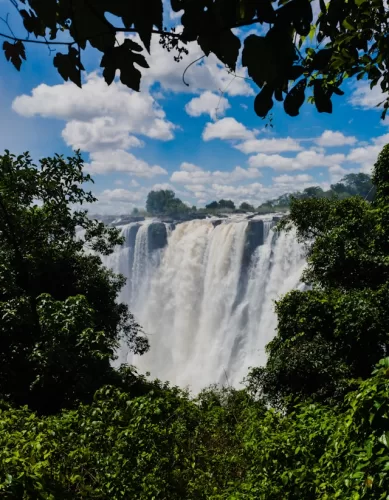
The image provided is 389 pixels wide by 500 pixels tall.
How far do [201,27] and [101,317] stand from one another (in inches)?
387

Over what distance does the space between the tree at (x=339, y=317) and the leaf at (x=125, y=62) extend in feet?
22.1

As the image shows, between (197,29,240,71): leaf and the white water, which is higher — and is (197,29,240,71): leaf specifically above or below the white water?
A: above

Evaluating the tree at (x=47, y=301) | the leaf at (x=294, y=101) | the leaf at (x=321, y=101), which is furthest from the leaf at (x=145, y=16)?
the tree at (x=47, y=301)

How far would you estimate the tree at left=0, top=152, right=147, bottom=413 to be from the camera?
6.15 meters

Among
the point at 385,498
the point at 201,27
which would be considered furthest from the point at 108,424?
the point at 201,27

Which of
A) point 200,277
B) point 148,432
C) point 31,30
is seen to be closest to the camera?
point 31,30

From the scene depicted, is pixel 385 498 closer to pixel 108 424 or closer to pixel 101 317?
pixel 108 424

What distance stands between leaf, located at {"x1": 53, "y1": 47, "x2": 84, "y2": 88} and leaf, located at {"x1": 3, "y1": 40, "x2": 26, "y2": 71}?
0.34 metres

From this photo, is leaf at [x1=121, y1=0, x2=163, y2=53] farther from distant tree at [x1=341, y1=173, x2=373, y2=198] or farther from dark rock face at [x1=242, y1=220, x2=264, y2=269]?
distant tree at [x1=341, y1=173, x2=373, y2=198]

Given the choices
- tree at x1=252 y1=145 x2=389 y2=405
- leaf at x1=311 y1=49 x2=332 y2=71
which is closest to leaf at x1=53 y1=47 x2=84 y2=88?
leaf at x1=311 y1=49 x2=332 y2=71

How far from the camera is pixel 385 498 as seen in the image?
1958 millimetres

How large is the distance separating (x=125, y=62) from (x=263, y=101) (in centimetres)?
38

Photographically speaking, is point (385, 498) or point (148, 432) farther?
point (148, 432)

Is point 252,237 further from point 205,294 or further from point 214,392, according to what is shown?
point 214,392
